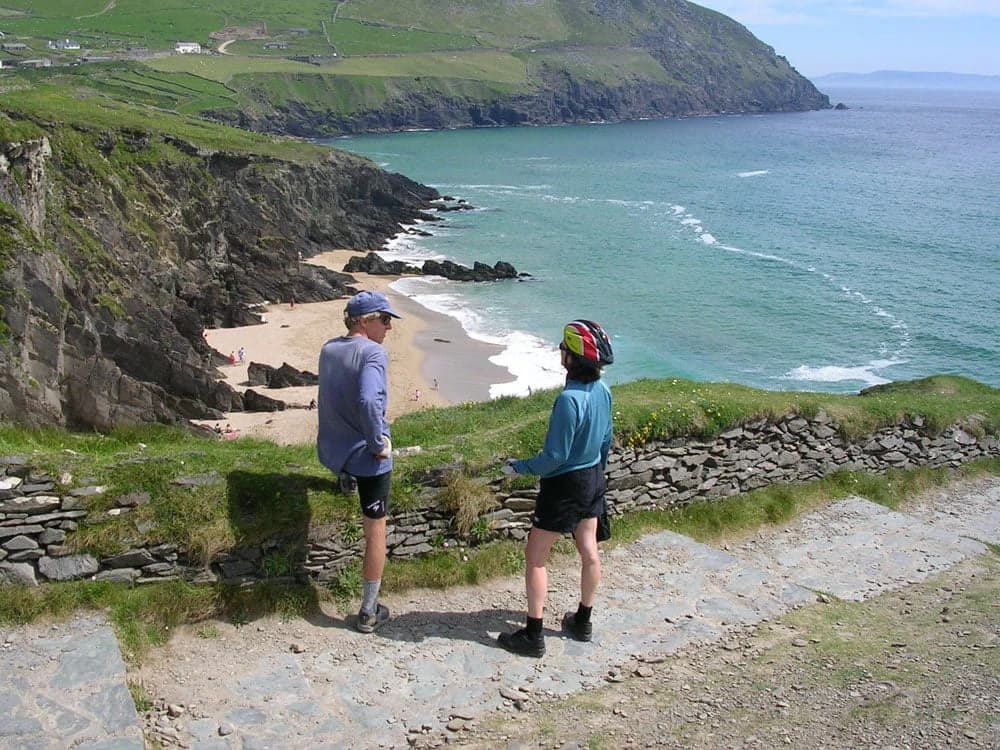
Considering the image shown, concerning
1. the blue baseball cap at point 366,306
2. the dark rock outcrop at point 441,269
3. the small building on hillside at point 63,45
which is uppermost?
the small building on hillside at point 63,45

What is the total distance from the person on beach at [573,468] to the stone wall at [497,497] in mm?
1774

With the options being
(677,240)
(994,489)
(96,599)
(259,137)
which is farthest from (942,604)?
(259,137)

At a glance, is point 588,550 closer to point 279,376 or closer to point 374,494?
point 374,494

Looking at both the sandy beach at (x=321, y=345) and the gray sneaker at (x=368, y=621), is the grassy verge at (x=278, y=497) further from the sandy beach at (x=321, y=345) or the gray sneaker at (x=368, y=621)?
the sandy beach at (x=321, y=345)

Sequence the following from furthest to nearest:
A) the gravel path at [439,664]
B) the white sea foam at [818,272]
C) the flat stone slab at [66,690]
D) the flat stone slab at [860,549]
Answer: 1. the white sea foam at [818,272]
2. the flat stone slab at [860,549]
3. the gravel path at [439,664]
4. the flat stone slab at [66,690]

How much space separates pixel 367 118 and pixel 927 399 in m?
170

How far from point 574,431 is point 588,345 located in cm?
69

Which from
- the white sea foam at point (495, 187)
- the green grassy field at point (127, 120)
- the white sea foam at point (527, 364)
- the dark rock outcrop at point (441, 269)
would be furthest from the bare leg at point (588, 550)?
the white sea foam at point (495, 187)

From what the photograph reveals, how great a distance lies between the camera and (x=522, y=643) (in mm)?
7980

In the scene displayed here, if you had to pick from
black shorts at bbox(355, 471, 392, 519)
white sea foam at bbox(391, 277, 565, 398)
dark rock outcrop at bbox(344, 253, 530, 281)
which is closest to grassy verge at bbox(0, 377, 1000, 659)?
black shorts at bbox(355, 471, 392, 519)

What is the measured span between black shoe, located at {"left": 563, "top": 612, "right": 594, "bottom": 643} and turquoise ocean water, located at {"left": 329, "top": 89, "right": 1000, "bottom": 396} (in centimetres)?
2548

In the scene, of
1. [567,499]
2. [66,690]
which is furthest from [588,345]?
[66,690]

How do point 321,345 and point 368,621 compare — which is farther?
point 321,345

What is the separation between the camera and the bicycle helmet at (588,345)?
7.48 meters
